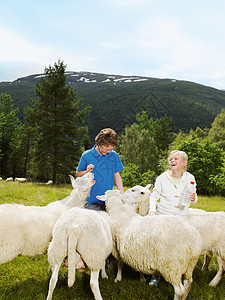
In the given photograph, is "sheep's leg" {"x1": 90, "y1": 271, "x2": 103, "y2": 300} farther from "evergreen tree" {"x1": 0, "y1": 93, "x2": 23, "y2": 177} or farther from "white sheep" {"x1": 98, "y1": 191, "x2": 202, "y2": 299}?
"evergreen tree" {"x1": 0, "y1": 93, "x2": 23, "y2": 177}

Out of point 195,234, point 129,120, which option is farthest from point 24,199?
point 129,120

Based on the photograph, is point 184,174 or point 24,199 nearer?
point 184,174

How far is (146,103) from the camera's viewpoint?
120 metres

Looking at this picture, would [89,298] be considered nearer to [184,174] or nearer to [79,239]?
[79,239]

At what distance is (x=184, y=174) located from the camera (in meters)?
4.28

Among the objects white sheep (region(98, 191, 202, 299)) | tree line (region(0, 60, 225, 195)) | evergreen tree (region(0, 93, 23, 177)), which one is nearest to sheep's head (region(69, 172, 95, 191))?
white sheep (region(98, 191, 202, 299))

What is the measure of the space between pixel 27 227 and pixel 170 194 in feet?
7.97

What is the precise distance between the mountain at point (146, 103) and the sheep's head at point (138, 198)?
96.1 metres

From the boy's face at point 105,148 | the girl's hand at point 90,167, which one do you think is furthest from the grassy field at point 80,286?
the boy's face at point 105,148

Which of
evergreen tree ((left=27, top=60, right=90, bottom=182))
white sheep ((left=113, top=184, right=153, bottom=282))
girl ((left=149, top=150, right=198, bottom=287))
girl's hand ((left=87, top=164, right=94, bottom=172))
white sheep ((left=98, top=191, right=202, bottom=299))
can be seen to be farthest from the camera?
evergreen tree ((left=27, top=60, right=90, bottom=182))

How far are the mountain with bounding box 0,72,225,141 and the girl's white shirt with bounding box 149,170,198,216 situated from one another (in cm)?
9668

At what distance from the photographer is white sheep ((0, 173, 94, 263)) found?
346 centimetres

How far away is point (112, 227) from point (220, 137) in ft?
130

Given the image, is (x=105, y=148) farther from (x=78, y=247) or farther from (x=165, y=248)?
(x=165, y=248)
